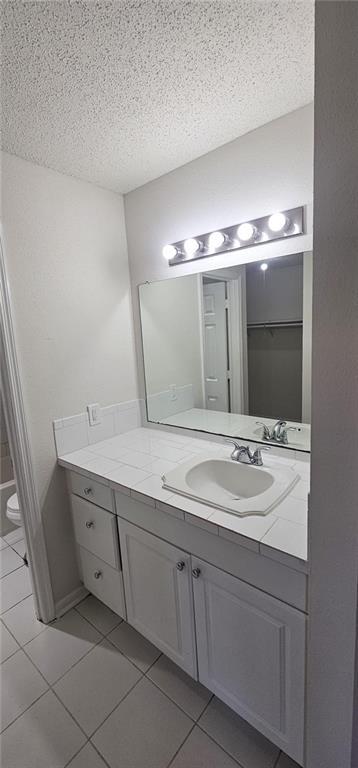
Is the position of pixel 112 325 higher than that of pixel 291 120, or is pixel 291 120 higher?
pixel 291 120

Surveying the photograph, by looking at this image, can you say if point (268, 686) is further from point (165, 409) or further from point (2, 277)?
point (2, 277)

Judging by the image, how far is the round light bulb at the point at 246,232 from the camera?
139cm

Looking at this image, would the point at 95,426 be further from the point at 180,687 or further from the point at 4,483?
the point at 4,483

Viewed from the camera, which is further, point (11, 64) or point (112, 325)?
point (112, 325)

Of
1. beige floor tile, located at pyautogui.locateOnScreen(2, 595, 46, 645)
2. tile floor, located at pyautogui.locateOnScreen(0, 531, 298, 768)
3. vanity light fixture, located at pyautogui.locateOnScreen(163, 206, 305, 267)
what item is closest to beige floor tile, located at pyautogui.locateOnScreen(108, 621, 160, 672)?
tile floor, located at pyautogui.locateOnScreen(0, 531, 298, 768)

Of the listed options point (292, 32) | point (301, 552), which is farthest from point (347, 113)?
point (301, 552)

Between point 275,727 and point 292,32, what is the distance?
6.84 feet

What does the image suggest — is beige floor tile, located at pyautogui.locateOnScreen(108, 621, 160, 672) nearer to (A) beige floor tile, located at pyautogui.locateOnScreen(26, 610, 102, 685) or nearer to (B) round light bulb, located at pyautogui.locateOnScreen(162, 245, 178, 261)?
(A) beige floor tile, located at pyautogui.locateOnScreen(26, 610, 102, 685)

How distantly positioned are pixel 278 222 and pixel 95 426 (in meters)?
1.35

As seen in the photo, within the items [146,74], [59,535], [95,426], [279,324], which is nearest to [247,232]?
[279,324]

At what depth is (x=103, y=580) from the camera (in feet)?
5.11

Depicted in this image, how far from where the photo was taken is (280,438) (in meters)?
1.46

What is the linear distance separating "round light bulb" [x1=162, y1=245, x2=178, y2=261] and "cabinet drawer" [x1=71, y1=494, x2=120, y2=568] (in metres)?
1.33

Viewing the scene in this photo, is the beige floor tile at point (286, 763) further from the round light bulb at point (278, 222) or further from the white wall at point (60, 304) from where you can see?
the round light bulb at point (278, 222)
